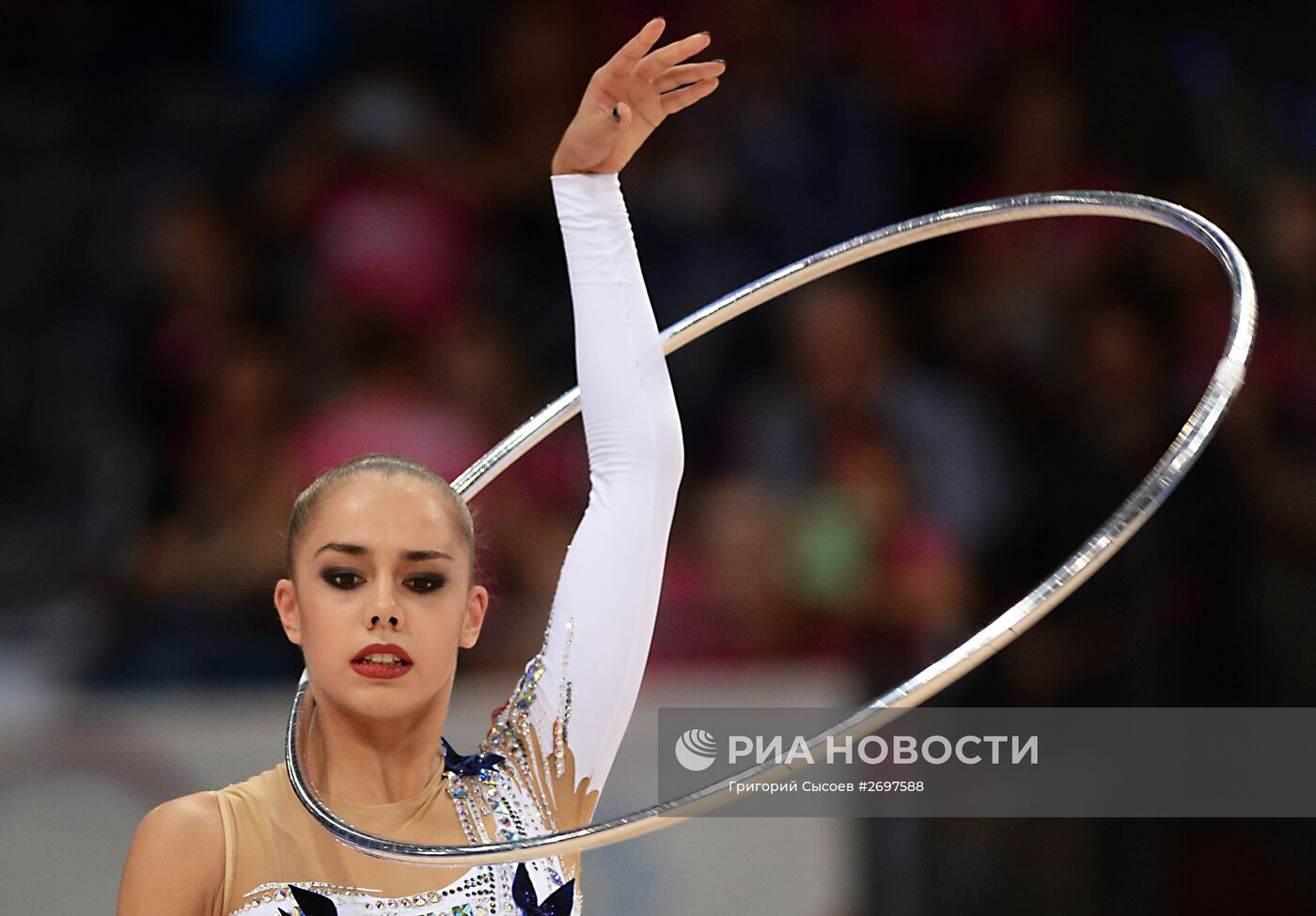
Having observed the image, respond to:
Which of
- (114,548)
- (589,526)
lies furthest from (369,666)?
(114,548)

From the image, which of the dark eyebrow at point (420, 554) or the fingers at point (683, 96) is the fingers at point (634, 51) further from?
the dark eyebrow at point (420, 554)

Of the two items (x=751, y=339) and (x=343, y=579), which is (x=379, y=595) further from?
(x=751, y=339)

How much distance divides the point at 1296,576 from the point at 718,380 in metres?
1.19

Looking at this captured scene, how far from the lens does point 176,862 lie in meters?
1.48

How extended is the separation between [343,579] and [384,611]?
0.20 ft

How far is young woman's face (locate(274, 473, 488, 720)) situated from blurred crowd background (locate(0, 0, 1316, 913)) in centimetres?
112

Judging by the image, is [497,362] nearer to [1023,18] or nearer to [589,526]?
[1023,18]

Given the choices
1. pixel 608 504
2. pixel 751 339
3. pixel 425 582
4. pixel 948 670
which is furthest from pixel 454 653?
pixel 751 339

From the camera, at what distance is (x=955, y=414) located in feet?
11.0

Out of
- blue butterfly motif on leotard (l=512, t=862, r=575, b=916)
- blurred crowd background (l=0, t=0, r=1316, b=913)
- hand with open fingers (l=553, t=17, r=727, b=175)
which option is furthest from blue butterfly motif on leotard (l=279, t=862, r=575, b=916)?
blurred crowd background (l=0, t=0, r=1316, b=913)

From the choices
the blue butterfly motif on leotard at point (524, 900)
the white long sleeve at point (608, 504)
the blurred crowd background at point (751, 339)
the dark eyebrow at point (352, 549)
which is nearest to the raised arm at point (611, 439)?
the white long sleeve at point (608, 504)

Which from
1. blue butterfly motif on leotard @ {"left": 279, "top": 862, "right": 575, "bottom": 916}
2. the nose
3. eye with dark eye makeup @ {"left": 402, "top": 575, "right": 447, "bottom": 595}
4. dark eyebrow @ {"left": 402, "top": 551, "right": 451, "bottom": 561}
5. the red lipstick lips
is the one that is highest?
dark eyebrow @ {"left": 402, "top": 551, "right": 451, "bottom": 561}

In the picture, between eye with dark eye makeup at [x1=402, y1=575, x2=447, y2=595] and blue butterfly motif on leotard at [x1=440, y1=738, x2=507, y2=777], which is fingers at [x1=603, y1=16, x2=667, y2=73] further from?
blue butterfly motif on leotard at [x1=440, y1=738, x2=507, y2=777]

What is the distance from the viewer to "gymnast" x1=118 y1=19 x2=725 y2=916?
1532 millimetres
